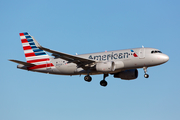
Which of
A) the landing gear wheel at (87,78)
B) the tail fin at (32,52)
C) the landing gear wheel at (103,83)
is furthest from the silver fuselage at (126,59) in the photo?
the tail fin at (32,52)

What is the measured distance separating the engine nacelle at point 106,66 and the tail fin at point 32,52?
909 cm

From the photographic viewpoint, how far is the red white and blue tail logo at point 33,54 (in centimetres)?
5241

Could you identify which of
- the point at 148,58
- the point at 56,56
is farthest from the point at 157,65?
the point at 56,56

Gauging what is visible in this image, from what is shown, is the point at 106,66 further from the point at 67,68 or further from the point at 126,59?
the point at 67,68

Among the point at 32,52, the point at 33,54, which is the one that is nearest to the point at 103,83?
the point at 33,54

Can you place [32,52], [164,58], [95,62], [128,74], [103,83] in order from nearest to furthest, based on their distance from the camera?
1. [164,58]
2. [95,62]
3. [128,74]
4. [103,83]
5. [32,52]

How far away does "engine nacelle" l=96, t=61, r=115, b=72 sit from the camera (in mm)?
46938

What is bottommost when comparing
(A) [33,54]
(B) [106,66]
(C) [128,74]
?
(C) [128,74]

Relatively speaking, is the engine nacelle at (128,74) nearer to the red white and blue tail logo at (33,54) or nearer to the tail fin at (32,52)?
the red white and blue tail logo at (33,54)

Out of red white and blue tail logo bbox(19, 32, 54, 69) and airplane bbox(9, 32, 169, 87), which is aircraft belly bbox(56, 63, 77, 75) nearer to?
airplane bbox(9, 32, 169, 87)

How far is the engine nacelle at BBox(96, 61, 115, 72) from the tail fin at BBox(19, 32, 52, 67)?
9092mm

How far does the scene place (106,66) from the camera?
47031 millimetres

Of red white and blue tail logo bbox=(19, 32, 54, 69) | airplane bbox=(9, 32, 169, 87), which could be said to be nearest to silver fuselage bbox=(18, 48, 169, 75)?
airplane bbox=(9, 32, 169, 87)

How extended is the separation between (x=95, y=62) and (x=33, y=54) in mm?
11747
